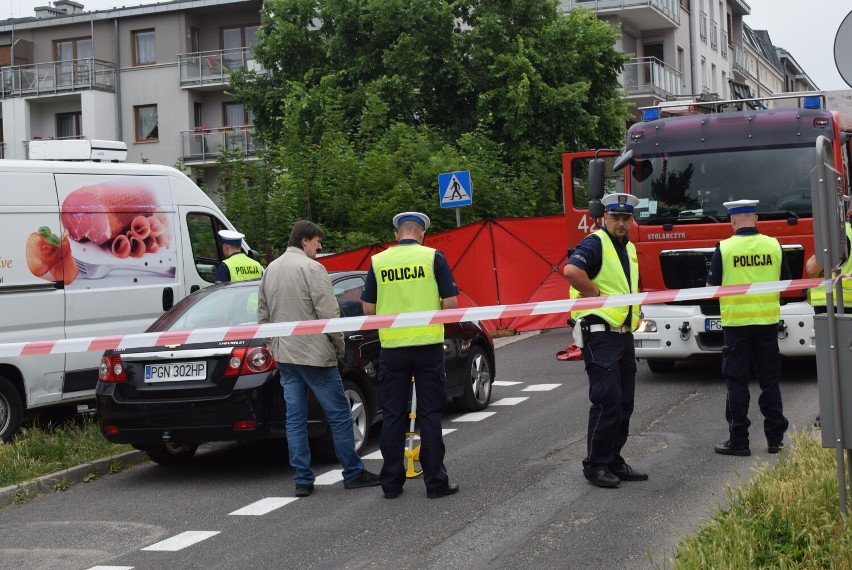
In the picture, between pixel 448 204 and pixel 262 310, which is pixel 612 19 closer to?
Answer: pixel 448 204

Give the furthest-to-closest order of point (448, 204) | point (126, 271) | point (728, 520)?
point (448, 204) < point (126, 271) < point (728, 520)

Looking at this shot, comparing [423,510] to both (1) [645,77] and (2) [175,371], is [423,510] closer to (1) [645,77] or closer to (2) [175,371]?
(2) [175,371]

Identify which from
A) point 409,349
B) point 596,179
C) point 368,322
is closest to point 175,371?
point 368,322

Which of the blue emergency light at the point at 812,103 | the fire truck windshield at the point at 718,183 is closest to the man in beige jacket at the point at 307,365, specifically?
the fire truck windshield at the point at 718,183

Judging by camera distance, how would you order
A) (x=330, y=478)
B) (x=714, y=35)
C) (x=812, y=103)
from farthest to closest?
(x=714, y=35), (x=812, y=103), (x=330, y=478)

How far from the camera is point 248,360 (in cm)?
830

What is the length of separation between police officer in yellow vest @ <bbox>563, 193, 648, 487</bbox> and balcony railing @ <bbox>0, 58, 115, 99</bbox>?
125 ft

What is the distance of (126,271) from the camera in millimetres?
11438

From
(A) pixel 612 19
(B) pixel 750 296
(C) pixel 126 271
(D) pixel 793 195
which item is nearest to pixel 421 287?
(B) pixel 750 296

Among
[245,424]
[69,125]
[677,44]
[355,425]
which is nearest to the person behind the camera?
[245,424]

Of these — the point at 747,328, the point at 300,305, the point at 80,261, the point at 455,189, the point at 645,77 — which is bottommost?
the point at 747,328

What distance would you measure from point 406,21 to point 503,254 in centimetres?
1194

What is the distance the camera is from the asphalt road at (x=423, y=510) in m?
6.17

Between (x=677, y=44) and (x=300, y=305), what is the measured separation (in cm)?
4155
